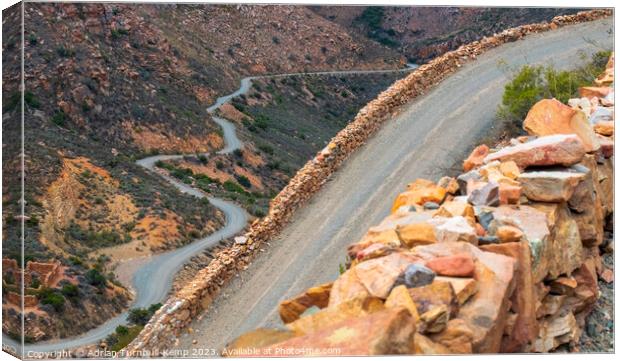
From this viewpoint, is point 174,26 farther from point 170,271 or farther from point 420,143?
point 420,143

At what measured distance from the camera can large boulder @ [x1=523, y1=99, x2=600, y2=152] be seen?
45.7 ft

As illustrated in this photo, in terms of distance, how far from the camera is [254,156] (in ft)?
282

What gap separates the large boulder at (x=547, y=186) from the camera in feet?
40.0

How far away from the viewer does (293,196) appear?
14.6 meters

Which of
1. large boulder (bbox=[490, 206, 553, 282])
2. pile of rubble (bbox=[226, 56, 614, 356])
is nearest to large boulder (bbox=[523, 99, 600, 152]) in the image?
pile of rubble (bbox=[226, 56, 614, 356])

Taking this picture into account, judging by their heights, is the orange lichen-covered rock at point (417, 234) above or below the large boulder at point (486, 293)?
above

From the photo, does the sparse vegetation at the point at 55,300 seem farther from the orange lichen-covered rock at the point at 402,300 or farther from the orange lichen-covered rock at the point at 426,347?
the orange lichen-covered rock at the point at 426,347

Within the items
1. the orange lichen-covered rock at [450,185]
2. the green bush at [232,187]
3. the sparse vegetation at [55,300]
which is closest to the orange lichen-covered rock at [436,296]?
the orange lichen-covered rock at [450,185]

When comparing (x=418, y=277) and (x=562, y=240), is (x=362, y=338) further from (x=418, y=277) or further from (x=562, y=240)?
(x=562, y=240)

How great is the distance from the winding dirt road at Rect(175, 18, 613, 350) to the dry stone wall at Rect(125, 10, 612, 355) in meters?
0.15

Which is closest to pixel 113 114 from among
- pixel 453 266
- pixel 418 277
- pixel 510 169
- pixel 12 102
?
pixel 12 102

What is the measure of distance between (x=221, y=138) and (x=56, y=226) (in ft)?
146

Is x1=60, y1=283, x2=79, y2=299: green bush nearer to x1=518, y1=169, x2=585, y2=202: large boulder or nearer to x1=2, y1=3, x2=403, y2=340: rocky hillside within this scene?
x1=2, y1=3, x2=403, y2=340: rocky hillside

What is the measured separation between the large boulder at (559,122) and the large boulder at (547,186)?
5.56ft
